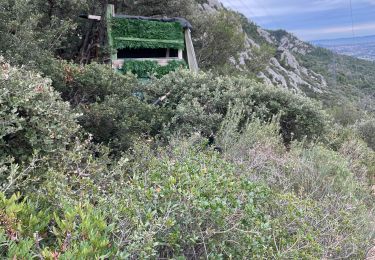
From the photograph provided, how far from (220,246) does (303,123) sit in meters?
5.63

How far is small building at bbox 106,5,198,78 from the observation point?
35.1 feet

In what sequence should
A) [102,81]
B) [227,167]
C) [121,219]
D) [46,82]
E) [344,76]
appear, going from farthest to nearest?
[344,76] → [102,81] → [46,82] → [227,167] → [121,219]

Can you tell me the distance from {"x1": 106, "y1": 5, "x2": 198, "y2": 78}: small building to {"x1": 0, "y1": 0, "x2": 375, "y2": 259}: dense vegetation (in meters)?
3.86

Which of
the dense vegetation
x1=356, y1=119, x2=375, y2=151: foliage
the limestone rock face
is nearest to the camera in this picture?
the dense vegetation

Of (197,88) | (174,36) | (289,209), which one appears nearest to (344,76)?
(174,36)

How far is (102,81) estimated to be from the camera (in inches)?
226

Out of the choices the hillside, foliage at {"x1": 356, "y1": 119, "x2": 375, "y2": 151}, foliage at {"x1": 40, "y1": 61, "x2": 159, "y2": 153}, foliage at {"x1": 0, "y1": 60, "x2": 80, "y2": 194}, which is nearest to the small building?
foliage at {"x1": 40, "y1": 61, "x2": 159, "y2": 153}

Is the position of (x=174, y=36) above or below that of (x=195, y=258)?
above

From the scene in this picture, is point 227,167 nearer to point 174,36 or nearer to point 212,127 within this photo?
point 212,127

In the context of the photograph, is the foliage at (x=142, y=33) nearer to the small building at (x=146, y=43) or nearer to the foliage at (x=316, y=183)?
the small building at (x=146, y=43)

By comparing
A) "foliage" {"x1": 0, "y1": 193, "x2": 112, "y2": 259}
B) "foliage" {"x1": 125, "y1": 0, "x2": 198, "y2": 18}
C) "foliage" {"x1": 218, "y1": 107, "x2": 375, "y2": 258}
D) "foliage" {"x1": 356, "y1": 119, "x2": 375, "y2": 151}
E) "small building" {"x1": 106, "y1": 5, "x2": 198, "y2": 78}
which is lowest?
"foliage" {"x1": 356, "y1": 119, "x2": 375, "y2": 151}

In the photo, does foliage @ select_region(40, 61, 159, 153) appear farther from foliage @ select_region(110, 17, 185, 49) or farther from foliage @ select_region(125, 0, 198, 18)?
foliage @ select_region(125, 0, 198, 18)

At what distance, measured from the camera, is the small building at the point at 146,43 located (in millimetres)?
10688

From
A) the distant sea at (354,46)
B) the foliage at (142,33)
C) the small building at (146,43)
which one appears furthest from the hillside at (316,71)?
the foliage at (142,33)
